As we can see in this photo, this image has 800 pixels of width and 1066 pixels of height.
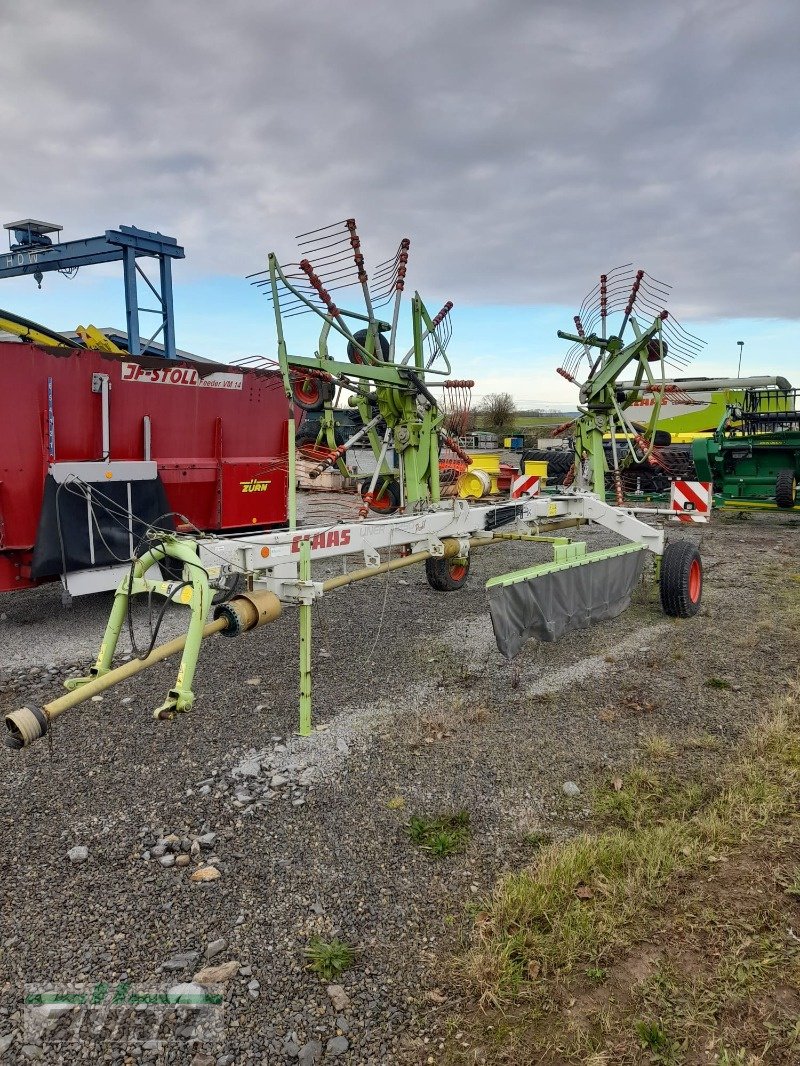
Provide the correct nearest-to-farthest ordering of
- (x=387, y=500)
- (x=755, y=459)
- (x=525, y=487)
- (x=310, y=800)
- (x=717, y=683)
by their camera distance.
A: (x=310, y=800)
(x=717, y=683)
(x=387, y=500)
(x=525, y=487)
(x=755, y=459)

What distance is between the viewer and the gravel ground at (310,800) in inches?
100

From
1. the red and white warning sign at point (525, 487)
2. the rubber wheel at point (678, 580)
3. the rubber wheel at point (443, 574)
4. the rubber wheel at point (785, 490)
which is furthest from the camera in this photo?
the rubber wheel at point (785, 490)

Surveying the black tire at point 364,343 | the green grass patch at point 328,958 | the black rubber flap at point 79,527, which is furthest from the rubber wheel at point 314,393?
the green grass patch at point 328,958

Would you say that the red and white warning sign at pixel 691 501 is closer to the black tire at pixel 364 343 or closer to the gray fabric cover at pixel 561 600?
the gray fabric cover at pixel 561 600

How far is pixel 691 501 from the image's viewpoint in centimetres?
777

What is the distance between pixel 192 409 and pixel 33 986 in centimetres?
587

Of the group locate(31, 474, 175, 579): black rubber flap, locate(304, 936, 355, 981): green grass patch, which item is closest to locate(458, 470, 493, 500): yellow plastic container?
locate(31, 474, 175, 579): black rubber flap

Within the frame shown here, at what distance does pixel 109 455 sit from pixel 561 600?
172 inches

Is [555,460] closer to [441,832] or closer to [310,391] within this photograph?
[310,391]

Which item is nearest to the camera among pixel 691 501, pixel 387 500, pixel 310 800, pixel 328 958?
pixel 328 958

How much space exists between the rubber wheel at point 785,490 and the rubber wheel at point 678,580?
20.5 feet

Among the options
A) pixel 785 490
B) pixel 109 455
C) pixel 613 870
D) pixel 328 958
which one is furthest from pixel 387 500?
pixel 785 490

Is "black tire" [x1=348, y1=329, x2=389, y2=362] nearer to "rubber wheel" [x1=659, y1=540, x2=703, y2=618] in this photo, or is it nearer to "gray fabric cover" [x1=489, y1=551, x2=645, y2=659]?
"gray fabric cover" [x1=489, y1=551, x2=645, y2=659]

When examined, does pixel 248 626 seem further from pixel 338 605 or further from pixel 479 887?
pixel 338 605
